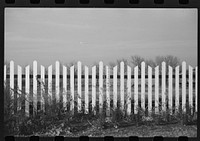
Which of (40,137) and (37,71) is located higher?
(37,71)

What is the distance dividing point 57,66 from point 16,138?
1.18 metres

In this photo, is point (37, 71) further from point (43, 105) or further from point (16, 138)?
point (16, 138)

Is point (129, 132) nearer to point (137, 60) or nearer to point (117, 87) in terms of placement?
point (117, 87)

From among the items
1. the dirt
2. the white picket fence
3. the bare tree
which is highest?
the bare tree

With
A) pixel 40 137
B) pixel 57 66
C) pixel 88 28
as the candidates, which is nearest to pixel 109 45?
pixel 88 28

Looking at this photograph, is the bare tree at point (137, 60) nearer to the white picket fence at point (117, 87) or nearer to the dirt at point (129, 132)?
the white picket fence at point (117, 87)

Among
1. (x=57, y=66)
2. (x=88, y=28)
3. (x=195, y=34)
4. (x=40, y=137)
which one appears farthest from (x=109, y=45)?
(x=40, y=137)

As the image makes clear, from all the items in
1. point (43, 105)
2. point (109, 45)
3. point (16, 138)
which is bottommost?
point (16, 138)

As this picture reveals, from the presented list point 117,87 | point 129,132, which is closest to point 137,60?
point 117,87

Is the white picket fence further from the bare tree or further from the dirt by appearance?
the dirt

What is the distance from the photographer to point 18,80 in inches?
270

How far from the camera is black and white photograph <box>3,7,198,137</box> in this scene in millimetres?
6676

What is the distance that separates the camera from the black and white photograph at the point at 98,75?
21.9ft

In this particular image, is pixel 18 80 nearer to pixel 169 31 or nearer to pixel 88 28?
pixel 88 28
